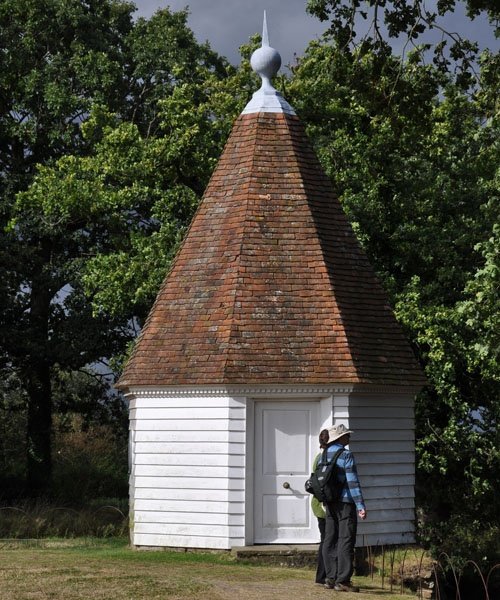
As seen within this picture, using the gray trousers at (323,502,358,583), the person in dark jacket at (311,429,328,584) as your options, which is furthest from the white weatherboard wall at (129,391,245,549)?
the gray trousers at (323,502,358,583)

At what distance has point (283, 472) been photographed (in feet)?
57.2

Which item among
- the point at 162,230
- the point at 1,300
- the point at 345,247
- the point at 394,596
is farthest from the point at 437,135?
the point at 394,596

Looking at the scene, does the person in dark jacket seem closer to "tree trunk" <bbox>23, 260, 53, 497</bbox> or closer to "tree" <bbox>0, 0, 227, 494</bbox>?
"tree" <bbox>0, 0, 227, 494</bbox>

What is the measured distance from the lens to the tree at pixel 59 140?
30.6 meters

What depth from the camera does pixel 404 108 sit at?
16.7m

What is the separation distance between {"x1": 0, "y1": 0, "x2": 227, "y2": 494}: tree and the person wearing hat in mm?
15329

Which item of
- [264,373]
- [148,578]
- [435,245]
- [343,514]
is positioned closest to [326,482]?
[343,514]

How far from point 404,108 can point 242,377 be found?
14.9 feet

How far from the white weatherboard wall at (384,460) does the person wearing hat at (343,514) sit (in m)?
3.16

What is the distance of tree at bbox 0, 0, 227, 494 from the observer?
3061 centimetres

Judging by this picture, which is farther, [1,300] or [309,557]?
[1,300]

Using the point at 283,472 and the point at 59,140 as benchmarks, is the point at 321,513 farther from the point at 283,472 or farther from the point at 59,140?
the point at 59,140

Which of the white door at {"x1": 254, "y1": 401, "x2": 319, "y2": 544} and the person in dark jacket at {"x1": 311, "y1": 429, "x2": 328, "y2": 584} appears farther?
the white door at {"x1": 254, "y1": 401, "x2": 319, "y2": 544}

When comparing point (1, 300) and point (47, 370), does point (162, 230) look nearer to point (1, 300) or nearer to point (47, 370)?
point (1, 300)
